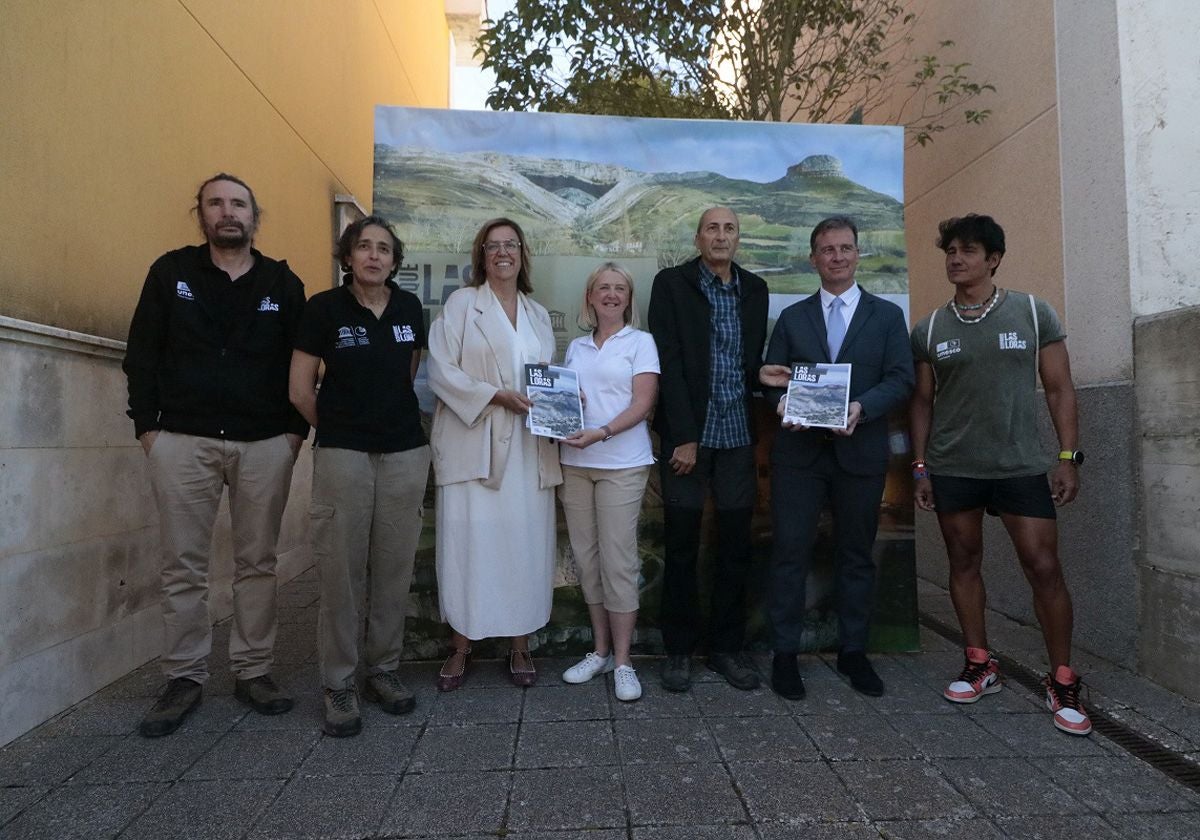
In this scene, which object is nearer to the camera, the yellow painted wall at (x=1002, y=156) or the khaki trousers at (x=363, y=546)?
the khaki trousers at (x=363, y=546)

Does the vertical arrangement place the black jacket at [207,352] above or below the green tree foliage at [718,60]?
below

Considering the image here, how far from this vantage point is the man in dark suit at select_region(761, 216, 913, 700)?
11.8 ft

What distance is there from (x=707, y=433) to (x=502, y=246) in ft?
4.34

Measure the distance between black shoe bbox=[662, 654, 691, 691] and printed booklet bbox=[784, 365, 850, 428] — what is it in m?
1.26

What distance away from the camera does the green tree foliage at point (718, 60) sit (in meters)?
6.14

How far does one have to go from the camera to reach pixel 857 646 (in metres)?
3.71

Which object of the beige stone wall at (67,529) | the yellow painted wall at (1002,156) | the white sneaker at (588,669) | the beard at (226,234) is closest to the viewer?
the beige stone wall at (67,529)

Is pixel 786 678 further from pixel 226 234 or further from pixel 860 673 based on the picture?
pixel 226 234

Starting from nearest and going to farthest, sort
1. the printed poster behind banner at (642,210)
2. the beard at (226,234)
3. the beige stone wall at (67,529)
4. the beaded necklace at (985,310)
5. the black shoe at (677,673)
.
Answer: the beige stone wall at (67,529)
the beard at (226,234)
the beaded necklace at (985,310)
the black shoe at (677,673)
the printed poster behind banner at (642,210)

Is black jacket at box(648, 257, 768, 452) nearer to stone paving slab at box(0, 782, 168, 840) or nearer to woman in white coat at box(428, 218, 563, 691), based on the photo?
woman in white coat at box(428, 218, 563, 691)

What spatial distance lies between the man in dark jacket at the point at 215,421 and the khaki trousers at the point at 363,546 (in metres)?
0.30

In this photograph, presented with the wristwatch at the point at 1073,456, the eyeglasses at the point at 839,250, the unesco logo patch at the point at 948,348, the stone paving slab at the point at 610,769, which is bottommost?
the stone paving slab at the point at 610,769

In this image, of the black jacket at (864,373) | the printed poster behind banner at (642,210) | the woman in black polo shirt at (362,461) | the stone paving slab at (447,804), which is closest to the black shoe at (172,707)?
the woman in black polo shirt at (362,461)

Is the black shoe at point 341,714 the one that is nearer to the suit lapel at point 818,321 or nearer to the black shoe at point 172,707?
the black shoe at point 172,707
